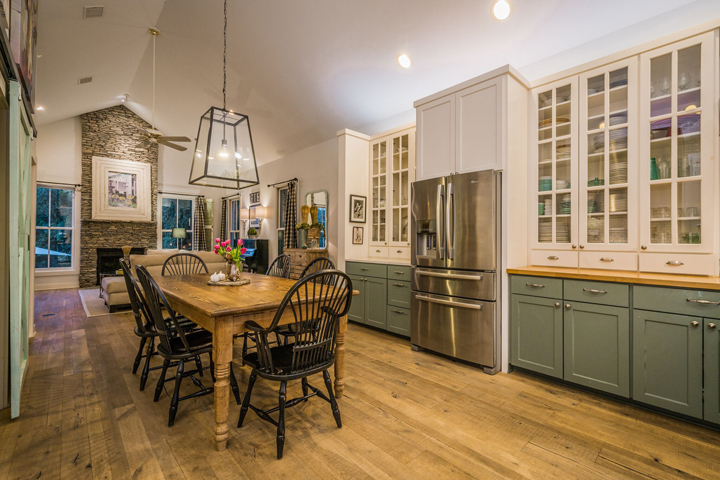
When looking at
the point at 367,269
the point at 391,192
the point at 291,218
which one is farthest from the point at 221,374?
the point at 291,218

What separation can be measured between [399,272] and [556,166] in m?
1.86

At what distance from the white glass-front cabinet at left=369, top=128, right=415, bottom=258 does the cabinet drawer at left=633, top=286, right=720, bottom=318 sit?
247 centimetres

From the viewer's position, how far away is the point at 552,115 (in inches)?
119

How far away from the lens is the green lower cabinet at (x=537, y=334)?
8.57ft

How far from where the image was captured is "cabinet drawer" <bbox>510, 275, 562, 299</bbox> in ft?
8.61

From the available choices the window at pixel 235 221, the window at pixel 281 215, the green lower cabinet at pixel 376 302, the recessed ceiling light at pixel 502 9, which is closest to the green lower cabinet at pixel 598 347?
the green lower cabinet at pixel 376 302

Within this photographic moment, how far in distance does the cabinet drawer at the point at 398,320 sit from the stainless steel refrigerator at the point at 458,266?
0.31m

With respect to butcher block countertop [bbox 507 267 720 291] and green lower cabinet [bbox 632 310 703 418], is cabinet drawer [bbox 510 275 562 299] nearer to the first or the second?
butcher block countertop [bbox 507 267 720 291]

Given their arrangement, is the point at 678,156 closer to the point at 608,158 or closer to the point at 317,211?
the point at 608,158

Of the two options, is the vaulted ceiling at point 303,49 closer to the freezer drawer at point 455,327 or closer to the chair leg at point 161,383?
the freezer drawer at point 455,327

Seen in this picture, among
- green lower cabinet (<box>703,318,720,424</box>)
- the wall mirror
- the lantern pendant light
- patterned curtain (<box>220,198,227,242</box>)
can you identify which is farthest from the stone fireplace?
green lower cabinet (<box>703,318,720,424</box>)

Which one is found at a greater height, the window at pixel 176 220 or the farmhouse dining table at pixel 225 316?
the window at pixel 176 220

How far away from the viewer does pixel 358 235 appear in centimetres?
480

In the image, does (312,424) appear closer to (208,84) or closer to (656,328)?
(656,328)
